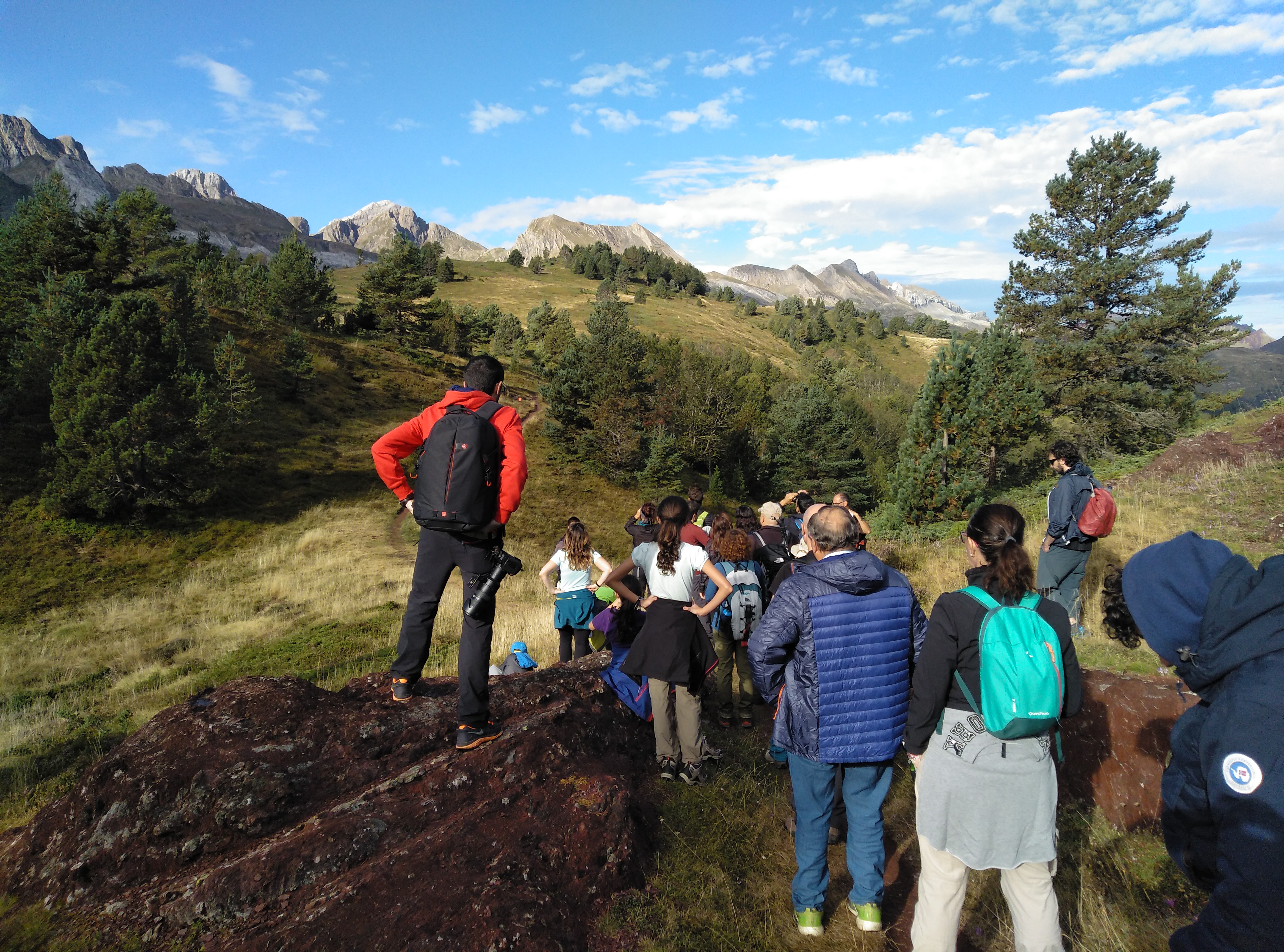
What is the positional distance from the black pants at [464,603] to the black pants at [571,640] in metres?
3.30

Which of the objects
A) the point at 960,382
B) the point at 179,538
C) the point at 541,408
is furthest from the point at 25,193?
the point at 960,382

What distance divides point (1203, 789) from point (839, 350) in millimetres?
109075

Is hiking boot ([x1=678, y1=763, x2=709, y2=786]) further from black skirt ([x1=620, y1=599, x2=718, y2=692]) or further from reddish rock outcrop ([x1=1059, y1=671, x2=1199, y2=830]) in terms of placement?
reddish rock outcrop ([x1=1059, y1=671, x2=1199, y2=830])

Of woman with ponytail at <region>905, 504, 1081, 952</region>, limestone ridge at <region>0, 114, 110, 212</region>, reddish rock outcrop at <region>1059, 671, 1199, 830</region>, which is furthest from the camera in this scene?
limestone ridge at <region>0, 114, 110, 212</region>

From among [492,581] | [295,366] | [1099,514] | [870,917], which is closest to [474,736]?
[492,581]

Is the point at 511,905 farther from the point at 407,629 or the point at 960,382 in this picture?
the point at 960,382

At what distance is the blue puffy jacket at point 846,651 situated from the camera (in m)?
3.05

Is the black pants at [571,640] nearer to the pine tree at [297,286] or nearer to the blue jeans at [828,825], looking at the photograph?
the blue jeans at [828,825]

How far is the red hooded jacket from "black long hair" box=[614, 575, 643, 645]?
2572 millimetres

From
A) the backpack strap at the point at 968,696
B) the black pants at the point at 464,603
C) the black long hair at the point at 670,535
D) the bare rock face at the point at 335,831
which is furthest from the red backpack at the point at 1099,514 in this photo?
the black pants at the point at 464,603

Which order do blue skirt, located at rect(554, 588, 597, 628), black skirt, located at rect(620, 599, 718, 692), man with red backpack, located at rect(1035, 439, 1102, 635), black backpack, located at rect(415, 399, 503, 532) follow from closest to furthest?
black backpack, located at rect(415, 399, 503, 532)
black skirt, located at rect(620, 599, 718, 692)
man with red backpack, located at rect(1035, 439, 1102, 635)
blue skirt, located at rect(554, 588, 597, 628)

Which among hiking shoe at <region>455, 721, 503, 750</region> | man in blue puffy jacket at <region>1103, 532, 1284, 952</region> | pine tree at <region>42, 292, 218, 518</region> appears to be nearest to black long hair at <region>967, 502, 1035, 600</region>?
man in blue puffy jacket at <region>1103, 532, 1284, 952</region>

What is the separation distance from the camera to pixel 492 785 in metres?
3.56

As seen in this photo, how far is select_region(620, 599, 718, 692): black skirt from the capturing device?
4527mm
